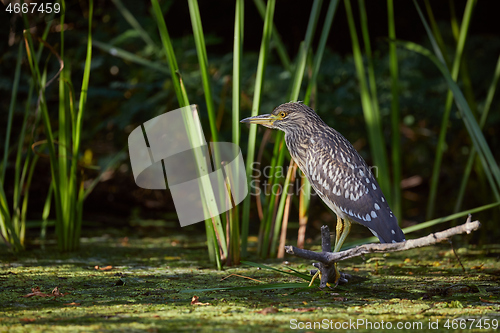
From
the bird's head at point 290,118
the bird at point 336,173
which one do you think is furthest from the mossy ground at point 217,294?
the bird's head at point 290,118

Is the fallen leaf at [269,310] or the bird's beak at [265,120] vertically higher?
the bird's beak at [265,120]

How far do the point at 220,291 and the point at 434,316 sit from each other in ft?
3.37

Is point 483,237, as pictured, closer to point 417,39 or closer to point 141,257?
point 141,257

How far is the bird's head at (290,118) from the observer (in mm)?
3225

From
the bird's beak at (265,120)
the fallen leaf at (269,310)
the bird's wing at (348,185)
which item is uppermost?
the bird's beak at (265,120)

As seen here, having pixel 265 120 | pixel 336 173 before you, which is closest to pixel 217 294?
pixel 336 173

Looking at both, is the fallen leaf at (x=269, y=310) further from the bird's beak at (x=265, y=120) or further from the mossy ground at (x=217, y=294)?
the bird's beak at (x=265, y=120)

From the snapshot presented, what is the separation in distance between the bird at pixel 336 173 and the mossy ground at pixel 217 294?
12.6 inches

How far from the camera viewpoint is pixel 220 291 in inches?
97.3

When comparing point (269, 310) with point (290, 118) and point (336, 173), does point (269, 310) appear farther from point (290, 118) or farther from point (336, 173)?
point (290, 118)

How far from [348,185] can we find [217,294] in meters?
1.05

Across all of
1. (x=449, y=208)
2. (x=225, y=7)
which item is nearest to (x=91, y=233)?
(x=449, y=208)

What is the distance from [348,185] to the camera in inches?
115

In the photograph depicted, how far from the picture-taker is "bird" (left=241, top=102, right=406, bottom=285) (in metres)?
2.81
